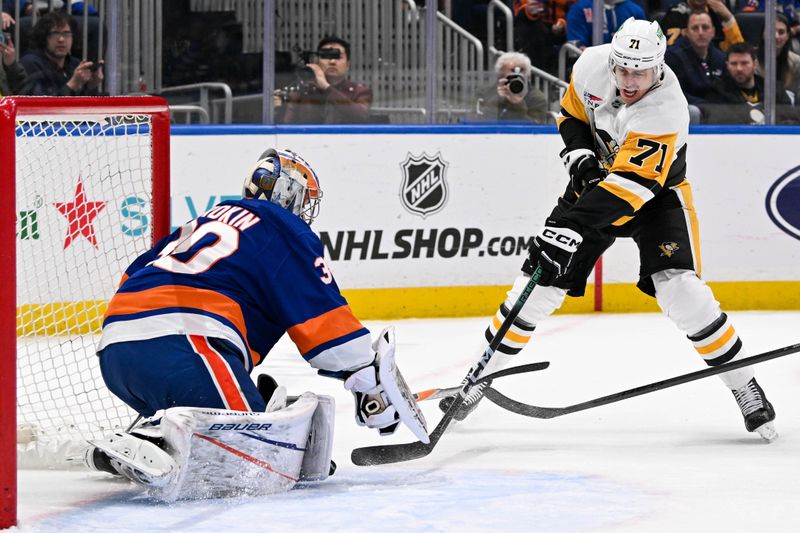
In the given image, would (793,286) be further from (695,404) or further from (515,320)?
(515,320)

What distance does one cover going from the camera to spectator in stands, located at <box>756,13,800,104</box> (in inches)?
240

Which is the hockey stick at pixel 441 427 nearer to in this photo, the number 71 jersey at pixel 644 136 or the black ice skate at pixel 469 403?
the black ice skate at pixel 469 403

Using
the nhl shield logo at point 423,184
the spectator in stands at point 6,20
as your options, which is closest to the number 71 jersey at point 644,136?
the nhl shield logo at point 423,184

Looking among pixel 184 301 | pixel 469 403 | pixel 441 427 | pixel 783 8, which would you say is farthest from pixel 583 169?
pixel 783 8

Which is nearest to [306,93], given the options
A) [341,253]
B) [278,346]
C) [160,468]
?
[341,253]


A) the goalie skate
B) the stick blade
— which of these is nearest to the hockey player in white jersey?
the stick blade

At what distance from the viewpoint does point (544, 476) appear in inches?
117

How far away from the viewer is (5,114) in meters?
2.34

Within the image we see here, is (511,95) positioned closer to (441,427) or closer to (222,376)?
(441,427)

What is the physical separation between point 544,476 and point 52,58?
10.6 feet

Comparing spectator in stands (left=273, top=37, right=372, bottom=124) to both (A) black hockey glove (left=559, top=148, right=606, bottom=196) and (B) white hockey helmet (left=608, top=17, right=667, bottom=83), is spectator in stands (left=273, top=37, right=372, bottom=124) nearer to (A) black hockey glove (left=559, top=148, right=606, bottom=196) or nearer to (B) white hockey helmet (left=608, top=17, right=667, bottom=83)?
(A) black hockey glove (left=559, top=148, right=606, bottom=196)

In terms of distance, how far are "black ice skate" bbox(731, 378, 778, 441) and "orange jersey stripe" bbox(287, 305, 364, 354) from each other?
130 centimetres

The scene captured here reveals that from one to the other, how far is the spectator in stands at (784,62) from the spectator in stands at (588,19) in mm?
635

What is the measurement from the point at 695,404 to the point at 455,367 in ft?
3.14
